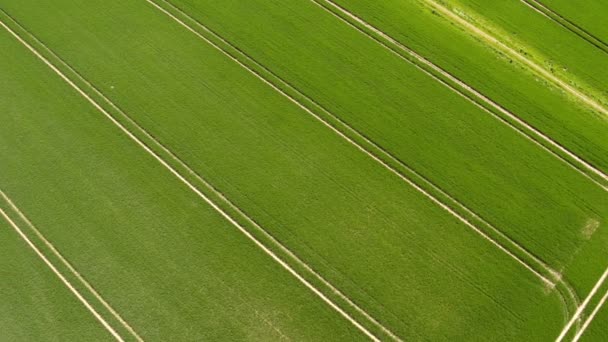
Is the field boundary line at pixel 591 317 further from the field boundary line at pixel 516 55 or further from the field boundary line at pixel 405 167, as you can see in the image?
the field boundary line at pixel 516 55

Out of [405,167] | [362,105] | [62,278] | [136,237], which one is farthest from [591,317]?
[62,278]

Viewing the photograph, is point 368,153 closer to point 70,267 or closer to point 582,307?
point 582,307

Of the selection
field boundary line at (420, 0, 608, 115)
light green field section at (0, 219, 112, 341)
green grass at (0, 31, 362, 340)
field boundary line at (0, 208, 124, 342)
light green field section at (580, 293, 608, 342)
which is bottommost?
light green field section at (0, 219, 112, 341)

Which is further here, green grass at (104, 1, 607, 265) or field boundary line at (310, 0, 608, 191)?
field boundary line at (310, 0, 608, 191)

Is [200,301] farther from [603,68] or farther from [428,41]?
[603,68]

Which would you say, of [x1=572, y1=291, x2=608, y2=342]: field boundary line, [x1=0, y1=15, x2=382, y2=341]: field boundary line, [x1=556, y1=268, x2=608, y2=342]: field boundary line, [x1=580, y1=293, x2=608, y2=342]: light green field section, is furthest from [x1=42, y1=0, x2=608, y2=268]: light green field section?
[x1=580, y1=293, x2=608, y2=342]: light green field section

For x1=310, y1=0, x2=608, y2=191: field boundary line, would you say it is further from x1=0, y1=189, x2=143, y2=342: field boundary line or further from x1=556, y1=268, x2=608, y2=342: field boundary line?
x1=0, y1=189, x2=143, y2=342: field boundary line

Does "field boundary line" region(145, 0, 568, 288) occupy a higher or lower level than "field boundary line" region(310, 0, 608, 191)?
lower
